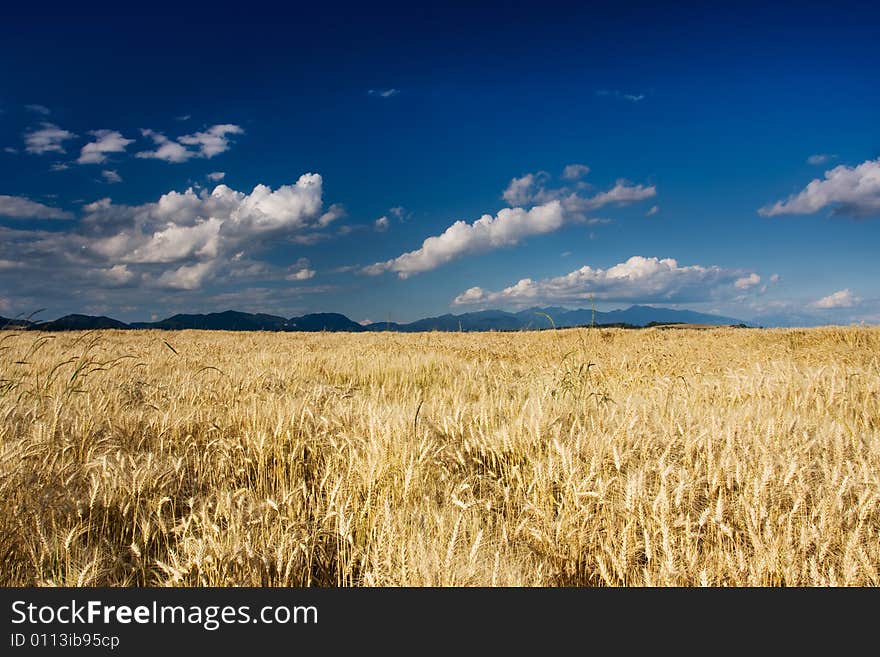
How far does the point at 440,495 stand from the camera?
3.16 metres

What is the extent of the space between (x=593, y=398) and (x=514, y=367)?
12.5 feet

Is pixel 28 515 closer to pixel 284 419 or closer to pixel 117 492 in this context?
pixel 117 492

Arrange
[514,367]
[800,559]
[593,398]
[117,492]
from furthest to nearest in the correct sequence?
[514,367] < [593,398] < [117,492] < [800,559]

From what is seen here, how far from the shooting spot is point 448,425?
13.5ft

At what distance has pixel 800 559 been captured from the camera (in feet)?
7.33

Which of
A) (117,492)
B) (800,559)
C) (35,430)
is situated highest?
(35,430)

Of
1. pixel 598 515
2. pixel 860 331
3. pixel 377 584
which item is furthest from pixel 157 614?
pixel 860 331

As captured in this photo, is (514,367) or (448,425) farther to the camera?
(514,367)

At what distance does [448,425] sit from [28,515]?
274cm

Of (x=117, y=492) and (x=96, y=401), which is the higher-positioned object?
(x=96, y=401)

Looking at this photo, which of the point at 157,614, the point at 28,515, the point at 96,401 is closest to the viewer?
the point at 157,614

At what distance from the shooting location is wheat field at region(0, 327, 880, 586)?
2148 millimetres

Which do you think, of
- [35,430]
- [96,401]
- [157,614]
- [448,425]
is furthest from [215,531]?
[96,401]

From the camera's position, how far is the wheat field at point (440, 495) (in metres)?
2.15
